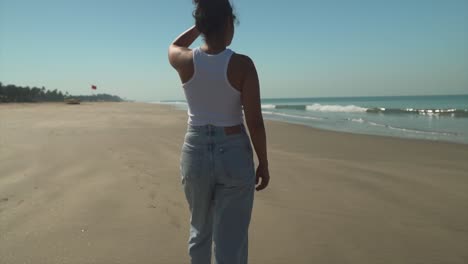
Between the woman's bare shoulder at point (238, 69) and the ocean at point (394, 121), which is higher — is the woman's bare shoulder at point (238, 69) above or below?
above

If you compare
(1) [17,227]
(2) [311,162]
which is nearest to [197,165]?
(1) [17,227]

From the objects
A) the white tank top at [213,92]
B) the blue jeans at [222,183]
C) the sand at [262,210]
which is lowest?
the sand at [262,210]

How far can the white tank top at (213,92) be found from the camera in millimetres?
1695

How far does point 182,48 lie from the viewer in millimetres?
1913

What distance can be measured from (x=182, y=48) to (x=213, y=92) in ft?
1.16

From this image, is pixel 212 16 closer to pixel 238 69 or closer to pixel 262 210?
pixel 238 69

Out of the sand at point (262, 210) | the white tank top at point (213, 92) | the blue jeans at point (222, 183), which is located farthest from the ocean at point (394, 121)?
the white tank top at point (213, 92)

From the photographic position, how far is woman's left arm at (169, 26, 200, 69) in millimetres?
1830

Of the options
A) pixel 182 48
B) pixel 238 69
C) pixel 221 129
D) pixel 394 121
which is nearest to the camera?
pixel 238 69

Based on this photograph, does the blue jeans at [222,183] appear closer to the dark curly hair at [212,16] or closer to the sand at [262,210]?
the dark curly hair at [212,16]

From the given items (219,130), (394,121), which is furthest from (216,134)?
(394,121)

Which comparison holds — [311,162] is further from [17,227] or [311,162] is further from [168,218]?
[17,227]

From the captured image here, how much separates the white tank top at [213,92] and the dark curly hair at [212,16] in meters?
0.11

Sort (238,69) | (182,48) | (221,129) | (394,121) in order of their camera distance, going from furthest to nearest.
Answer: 1. (394,121)
2. (182,48)
3. (221,129)
4. (238,69)
